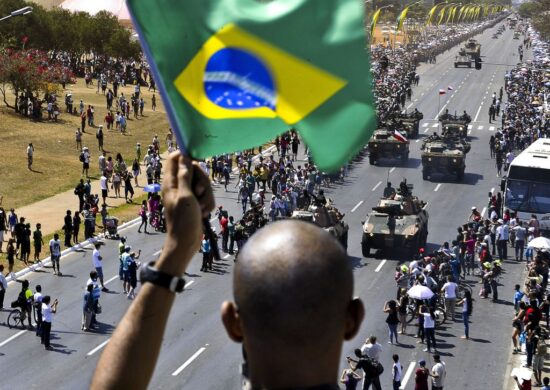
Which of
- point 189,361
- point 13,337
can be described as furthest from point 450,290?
point 13,337

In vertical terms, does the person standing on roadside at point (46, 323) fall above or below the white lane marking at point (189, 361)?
above

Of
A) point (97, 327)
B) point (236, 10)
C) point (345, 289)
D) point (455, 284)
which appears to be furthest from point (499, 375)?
point (345, 289)

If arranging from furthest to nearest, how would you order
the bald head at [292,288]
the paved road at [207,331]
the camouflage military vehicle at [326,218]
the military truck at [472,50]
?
the military truck at [472,50] → the camouflage military vehicle at [326,218] → the paved road at [207,331] → the bald head at [292,288]

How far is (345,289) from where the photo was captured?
3.51 meters

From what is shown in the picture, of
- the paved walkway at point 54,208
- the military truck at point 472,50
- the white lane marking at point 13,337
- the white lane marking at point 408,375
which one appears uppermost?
the white lane marking at point 13,337

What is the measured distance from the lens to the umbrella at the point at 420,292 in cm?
2703

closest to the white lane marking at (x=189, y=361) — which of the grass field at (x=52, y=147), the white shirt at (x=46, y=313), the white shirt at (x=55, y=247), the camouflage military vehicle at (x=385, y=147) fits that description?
the white shirt at (x=46, y=313)

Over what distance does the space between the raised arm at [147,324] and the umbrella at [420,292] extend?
2330cm

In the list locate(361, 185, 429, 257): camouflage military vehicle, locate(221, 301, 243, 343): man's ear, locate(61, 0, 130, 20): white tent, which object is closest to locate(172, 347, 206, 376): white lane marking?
locate(361, 185, 429, 257): camouflage military vehicle

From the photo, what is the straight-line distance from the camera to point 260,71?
581cm

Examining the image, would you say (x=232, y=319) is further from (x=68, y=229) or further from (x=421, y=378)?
(x=68, y=229)

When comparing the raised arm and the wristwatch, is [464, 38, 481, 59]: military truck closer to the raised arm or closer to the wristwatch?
the raised arm

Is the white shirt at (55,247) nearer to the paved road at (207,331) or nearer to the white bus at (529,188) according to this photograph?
the paved road at (207,331)

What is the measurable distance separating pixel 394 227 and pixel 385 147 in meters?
19.0
